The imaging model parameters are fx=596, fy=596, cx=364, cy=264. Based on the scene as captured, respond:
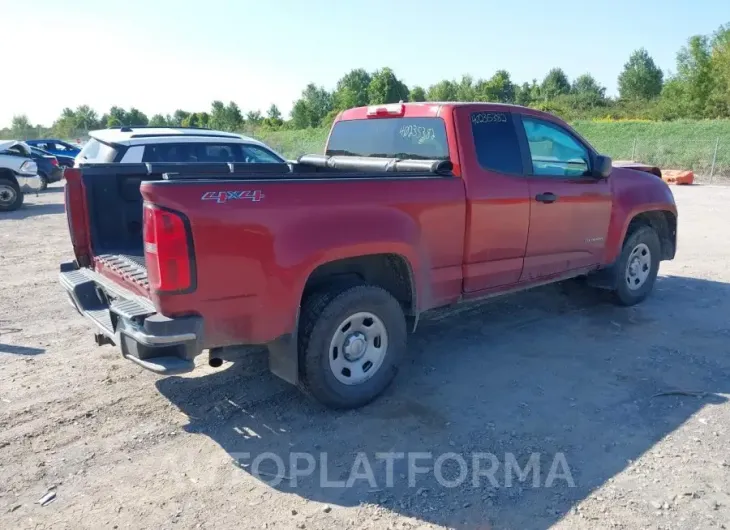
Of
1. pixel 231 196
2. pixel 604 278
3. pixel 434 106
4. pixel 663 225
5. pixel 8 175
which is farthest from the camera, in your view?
pixel 8 175

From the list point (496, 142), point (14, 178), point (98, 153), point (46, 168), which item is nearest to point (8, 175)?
point (14, 178)

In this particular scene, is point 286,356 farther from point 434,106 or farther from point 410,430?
point 434,106

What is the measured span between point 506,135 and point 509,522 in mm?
3071

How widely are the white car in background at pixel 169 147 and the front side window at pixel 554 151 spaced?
184 inches

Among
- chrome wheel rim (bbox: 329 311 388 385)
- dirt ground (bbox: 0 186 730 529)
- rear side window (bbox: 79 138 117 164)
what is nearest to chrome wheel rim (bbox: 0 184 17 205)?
rear side window (bbox: 79 138 117 164)

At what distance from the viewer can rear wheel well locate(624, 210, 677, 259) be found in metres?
6.49

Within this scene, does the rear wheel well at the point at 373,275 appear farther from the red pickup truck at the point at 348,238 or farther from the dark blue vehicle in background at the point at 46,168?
the dark blue vehicle in background at the point at 46,168

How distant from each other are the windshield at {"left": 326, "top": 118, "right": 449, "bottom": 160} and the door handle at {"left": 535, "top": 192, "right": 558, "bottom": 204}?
0.95 meters

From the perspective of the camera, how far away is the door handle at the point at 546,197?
498cm

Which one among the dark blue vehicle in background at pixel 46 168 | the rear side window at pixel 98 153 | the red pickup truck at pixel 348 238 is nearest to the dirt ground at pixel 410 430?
the red pickup truck at pixel 348 238

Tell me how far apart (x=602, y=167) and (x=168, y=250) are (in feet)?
13.3

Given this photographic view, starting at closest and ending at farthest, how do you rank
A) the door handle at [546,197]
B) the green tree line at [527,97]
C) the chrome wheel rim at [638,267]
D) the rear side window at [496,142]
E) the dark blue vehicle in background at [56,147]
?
1. the rear side window at [496,142]
2. the door handle at [546,197]
3. the chrome wheel rim at [638,267]
4. the dark blue vehicle in background at [56,147]
5. the green tree line at [527,97]

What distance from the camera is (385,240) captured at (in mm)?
3906

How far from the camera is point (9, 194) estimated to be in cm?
1471
